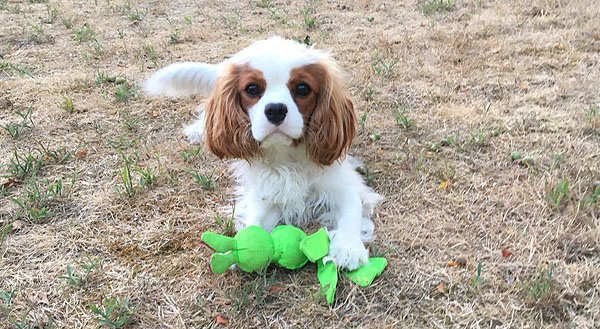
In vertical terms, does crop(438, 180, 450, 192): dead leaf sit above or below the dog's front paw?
below

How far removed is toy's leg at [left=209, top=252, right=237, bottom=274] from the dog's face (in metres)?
0.52

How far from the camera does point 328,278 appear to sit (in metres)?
1.92

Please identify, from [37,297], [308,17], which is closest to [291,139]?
[37,297]

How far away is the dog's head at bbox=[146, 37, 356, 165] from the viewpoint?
2.06 metres

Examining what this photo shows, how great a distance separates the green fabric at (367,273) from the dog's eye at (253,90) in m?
0.87

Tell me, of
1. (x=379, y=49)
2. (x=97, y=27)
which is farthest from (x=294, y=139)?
(x=97, y=27)

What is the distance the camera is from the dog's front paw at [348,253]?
1.96 metres

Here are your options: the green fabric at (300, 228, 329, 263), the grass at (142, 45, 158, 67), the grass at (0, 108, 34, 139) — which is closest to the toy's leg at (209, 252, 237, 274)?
the green fabric at (300, 228, 329, 263)

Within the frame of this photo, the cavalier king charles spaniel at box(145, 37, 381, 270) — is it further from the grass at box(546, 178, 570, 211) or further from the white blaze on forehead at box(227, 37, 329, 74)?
the grass at box(546, 178, 570, 211)

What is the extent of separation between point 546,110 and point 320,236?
209 centimetres

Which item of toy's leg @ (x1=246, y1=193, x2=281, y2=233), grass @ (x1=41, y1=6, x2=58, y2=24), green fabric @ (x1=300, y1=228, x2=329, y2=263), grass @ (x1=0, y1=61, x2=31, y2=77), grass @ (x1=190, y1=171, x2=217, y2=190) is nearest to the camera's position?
green fabric @ (x1=300, y1=228, x2=329, y2=263)

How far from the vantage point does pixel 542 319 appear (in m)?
1.72

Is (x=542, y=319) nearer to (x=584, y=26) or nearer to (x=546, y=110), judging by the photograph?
(x=546, y=110)

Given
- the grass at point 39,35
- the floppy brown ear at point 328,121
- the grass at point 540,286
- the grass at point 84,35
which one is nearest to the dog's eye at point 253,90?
the floppy brown ear at point 328,121
